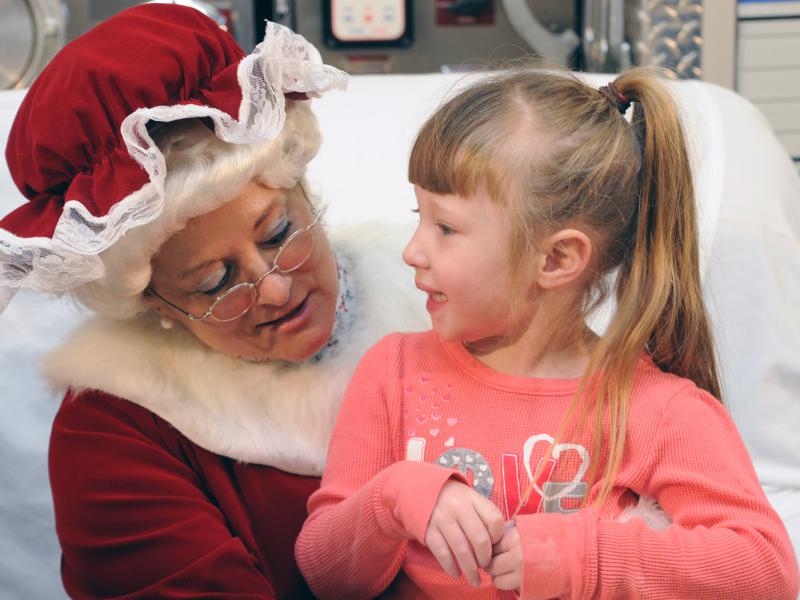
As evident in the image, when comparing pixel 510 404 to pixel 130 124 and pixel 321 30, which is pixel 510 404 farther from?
pixel 321 30

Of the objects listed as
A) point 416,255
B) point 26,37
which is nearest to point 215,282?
point 416,255

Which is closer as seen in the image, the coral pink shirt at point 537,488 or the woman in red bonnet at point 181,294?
the coral pink shirt at point 537,488

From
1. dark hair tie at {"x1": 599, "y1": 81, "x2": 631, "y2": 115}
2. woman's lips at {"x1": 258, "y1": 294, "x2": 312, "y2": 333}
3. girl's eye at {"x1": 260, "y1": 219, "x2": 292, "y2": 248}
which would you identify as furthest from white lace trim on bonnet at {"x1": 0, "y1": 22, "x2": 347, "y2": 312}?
dark hair tie at {"x1": 599, "y1": 81, "x2": 631, "y2": 115}

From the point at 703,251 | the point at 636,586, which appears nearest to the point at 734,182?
the point at 703,251

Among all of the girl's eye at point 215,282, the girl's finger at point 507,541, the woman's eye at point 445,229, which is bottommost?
the girl's finger at point 507,541

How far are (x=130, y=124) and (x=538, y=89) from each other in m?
0.43

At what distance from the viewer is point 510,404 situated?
3.87 ft

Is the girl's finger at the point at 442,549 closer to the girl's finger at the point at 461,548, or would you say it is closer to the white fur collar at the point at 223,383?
the girl's finger at the point at 461,548

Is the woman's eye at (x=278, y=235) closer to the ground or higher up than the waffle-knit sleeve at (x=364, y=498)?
higher up

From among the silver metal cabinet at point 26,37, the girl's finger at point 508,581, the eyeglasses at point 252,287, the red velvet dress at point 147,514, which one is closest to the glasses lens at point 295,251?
the eyeglasses at point 252,287

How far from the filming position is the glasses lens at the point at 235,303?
4.31 ft

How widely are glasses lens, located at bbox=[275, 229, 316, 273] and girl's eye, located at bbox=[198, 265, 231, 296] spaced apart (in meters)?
0.06

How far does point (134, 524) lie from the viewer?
127cm

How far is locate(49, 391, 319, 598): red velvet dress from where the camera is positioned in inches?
49.4
